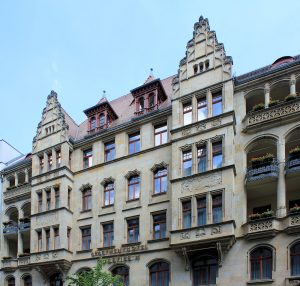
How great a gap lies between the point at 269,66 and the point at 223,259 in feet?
45.4

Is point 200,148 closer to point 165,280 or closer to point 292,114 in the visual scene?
point 292,114

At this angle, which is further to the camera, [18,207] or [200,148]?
[18,207]

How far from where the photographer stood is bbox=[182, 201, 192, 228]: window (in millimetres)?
31141

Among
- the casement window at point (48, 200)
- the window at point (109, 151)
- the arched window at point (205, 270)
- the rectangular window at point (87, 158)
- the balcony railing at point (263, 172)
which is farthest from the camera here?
the rectangular window at point (87, 158)

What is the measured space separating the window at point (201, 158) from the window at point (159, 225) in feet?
14.2

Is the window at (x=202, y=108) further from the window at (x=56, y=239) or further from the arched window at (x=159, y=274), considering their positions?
the window at (x=56, y=239)

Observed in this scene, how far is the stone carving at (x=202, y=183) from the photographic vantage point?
100ft

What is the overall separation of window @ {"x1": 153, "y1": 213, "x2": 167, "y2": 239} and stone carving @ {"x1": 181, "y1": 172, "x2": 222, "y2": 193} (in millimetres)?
2931

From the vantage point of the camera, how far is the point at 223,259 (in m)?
29.4

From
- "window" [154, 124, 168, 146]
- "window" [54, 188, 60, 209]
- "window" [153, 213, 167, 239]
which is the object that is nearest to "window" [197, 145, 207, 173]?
"window" [154, 124, 168, 146]

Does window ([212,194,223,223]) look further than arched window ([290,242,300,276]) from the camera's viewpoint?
Yes

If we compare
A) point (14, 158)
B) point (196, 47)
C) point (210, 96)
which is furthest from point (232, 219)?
point (14, 158)

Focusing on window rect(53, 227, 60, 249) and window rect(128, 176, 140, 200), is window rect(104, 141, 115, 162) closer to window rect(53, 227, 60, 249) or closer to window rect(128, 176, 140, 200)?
window rect(128, 176, 140, 200)

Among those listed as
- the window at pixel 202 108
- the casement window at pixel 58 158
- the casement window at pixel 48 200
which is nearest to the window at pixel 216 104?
the window at pixel 202 108
